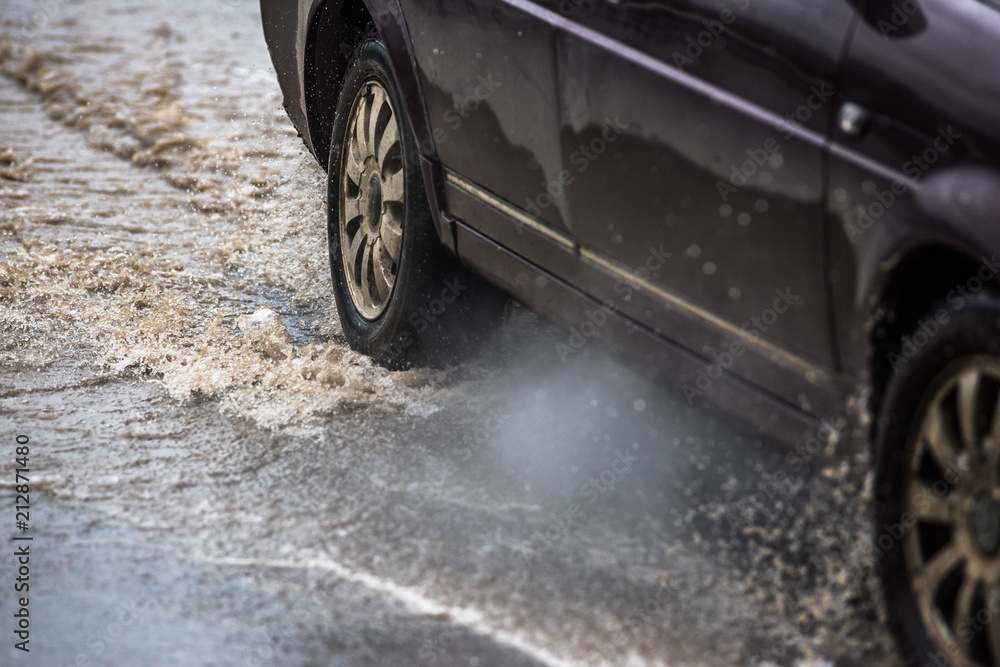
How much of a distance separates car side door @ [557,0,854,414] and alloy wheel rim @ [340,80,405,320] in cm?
115

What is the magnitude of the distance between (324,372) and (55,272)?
1.84 metres

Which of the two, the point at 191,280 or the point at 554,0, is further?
the point at 191,280

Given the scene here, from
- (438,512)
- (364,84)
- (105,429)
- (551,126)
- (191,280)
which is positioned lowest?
Result: (191,280)

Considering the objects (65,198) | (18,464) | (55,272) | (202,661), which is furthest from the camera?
(65,198)

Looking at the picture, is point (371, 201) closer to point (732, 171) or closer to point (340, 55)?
point (340, 55)

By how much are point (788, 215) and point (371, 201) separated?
2.04m

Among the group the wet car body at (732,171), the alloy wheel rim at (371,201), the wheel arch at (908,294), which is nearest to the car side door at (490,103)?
the wet car body at (732,171)

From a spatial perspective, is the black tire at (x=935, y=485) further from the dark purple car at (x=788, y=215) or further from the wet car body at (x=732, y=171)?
the wet car body at (x=732, y=171)

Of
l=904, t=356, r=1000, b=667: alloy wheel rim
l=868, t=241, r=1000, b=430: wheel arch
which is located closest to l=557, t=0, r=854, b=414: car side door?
l=868, t=241, r=1000, b=430: wheel arch

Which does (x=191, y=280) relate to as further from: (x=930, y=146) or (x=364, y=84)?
(x=930, y=146)

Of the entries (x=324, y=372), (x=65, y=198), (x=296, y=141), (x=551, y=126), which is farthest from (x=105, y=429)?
(x=296, y=141)

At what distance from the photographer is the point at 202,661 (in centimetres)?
247

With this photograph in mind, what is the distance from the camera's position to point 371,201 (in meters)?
4.11

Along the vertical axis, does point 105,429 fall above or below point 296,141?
above
